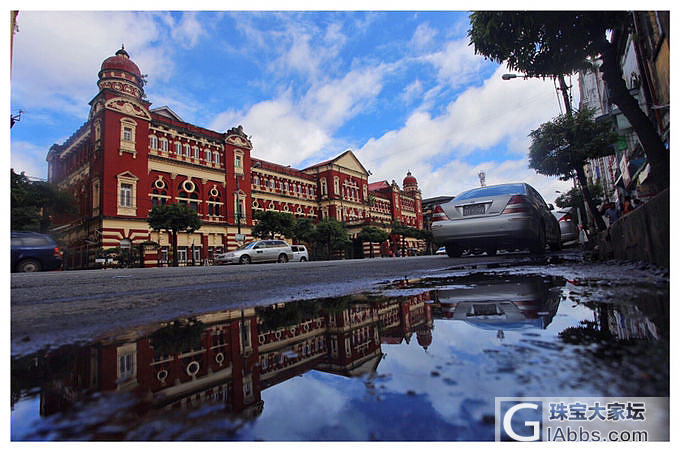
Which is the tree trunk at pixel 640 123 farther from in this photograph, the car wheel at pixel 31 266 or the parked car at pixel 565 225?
the car wheel at pixel 31 266

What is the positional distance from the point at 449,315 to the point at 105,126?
27.7 meters

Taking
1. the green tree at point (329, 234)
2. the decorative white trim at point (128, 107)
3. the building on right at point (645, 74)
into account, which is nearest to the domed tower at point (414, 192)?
the green tree at point (329, 234)

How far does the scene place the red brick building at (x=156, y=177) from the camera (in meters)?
22.0

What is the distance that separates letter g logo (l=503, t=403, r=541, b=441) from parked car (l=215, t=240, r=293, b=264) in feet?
52.1

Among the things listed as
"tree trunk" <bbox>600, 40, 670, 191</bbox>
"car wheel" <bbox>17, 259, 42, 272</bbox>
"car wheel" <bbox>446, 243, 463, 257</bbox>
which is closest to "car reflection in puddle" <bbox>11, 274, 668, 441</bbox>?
"tree trunk" <bbox>600, 40, 670, 191</bbox>

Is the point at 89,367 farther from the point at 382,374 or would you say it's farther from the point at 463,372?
the point at 463,372

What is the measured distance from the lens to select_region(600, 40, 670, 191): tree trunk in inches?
178

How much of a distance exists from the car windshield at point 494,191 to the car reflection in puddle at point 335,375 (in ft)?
14.6

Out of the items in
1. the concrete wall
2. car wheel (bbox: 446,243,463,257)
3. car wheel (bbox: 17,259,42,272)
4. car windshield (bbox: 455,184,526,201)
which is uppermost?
car windshield (bbox: 455,184,526,201)

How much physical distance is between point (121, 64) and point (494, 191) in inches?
1094

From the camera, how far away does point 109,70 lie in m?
23.6

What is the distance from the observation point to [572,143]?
12.1 metres

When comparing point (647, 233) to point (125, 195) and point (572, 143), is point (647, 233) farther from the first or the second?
point (125, 195)

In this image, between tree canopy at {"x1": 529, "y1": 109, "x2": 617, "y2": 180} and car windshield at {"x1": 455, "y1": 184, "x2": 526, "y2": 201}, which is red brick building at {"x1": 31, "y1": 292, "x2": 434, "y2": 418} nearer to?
car windshield at {"x1": 455, "y1": 184, "x2": 526, "y2": 201}
